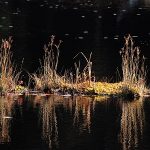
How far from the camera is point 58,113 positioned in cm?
1412

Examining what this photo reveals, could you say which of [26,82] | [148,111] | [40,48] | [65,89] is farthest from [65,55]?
[148,111]

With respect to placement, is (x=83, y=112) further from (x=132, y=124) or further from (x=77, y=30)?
(x=77, y=30)

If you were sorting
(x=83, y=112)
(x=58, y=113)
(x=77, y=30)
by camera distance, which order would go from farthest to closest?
(x=77, y=30), (x=83, y=112), (x=58, y=113)

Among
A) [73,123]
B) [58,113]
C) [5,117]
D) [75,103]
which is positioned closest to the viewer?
[73,123]

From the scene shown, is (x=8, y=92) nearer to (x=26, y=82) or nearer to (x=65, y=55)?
(x=26, y=82)

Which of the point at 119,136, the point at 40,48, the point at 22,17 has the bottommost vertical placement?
the point at 119,136

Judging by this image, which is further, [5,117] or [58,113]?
[58,113]

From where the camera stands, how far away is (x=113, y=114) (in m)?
14.3

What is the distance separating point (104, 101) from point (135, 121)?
283 centimetres

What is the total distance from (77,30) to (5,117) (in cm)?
2910

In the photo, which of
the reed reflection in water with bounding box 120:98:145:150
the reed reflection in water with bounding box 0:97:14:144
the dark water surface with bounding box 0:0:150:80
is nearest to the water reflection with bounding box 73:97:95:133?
the reed reflection in water with bounding box 120:98:145:150

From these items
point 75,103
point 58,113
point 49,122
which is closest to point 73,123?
point 49,122

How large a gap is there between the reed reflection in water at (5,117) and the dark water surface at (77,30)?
26.8 ft

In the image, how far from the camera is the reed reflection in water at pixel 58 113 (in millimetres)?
12008
